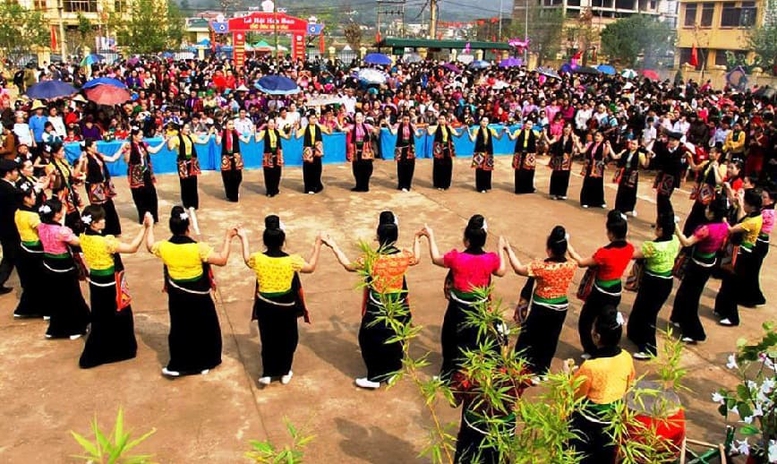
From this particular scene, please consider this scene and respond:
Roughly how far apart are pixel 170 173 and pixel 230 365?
752cm

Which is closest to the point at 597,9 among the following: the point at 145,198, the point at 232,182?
the point at 232,182

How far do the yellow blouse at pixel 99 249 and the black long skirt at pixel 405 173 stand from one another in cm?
664

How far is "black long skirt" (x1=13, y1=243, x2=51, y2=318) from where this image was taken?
6367mm

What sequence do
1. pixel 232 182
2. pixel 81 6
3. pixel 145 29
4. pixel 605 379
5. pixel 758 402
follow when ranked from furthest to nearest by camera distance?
pixel 81 6, pixel 145 29, pixel 232 182, pixel 605 379, pixel 758 402

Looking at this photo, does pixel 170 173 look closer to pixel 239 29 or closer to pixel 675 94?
pixel 675 94

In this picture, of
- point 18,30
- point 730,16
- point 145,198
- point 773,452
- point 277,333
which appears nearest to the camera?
point 773,452

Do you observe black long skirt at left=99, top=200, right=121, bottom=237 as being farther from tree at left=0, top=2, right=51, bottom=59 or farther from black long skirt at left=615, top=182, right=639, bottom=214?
tree at left=0, top=2, right=51, bottom=59

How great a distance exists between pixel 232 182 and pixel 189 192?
725 millimetres

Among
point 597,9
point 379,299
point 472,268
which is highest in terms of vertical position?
point 597,9

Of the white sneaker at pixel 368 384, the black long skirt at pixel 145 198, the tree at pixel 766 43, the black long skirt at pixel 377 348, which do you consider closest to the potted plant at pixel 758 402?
the black long skirt at pixel 377 348

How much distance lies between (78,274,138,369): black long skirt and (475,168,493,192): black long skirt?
23.2ft

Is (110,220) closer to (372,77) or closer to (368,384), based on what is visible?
(368,384)

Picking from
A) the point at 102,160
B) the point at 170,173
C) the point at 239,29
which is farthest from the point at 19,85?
the point at 102,160

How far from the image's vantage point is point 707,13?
141 ft
